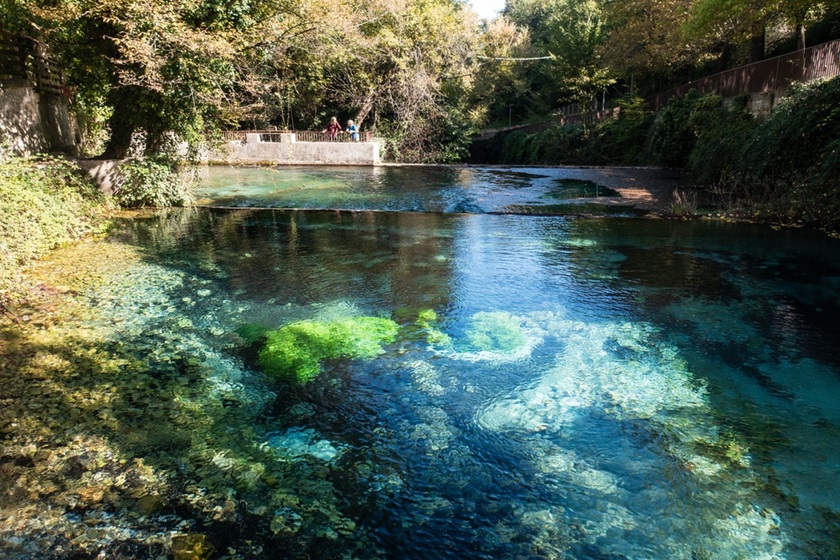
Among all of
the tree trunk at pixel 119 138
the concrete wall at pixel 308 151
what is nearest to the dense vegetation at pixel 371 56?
the tree trunk at pixel 119 138

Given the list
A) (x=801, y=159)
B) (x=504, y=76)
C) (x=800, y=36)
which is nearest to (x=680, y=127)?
(x=800, y=36)

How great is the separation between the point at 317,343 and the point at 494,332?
169 centimetres

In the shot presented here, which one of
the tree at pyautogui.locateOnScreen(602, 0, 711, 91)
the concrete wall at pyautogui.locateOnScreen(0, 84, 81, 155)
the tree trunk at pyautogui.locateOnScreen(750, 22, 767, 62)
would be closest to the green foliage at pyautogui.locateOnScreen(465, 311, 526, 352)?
the concrete wall at pyautogui.locateOnScreen(0, 84, 81, 155)

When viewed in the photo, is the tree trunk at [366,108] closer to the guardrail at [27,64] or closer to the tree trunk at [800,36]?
the guardrail at [27,64]

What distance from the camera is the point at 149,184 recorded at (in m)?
11.7

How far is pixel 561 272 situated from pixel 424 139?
23570mm

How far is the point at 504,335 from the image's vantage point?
17.8ft

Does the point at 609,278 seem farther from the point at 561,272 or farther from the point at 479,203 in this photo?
the point at 479,203

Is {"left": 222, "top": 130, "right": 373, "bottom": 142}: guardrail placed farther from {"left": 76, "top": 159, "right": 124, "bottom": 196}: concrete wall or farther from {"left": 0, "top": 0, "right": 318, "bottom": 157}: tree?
{"left": 76, "top": 159, "right": 124, "bottom": 196}: concrete wall

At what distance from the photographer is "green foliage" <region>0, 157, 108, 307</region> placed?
19.9ft

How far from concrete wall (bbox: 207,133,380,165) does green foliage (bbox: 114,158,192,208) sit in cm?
1295

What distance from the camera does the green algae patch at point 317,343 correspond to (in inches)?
188

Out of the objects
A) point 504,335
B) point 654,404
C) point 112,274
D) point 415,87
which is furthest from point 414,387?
point 415,87

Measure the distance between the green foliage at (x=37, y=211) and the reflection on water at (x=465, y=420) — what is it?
83cm
